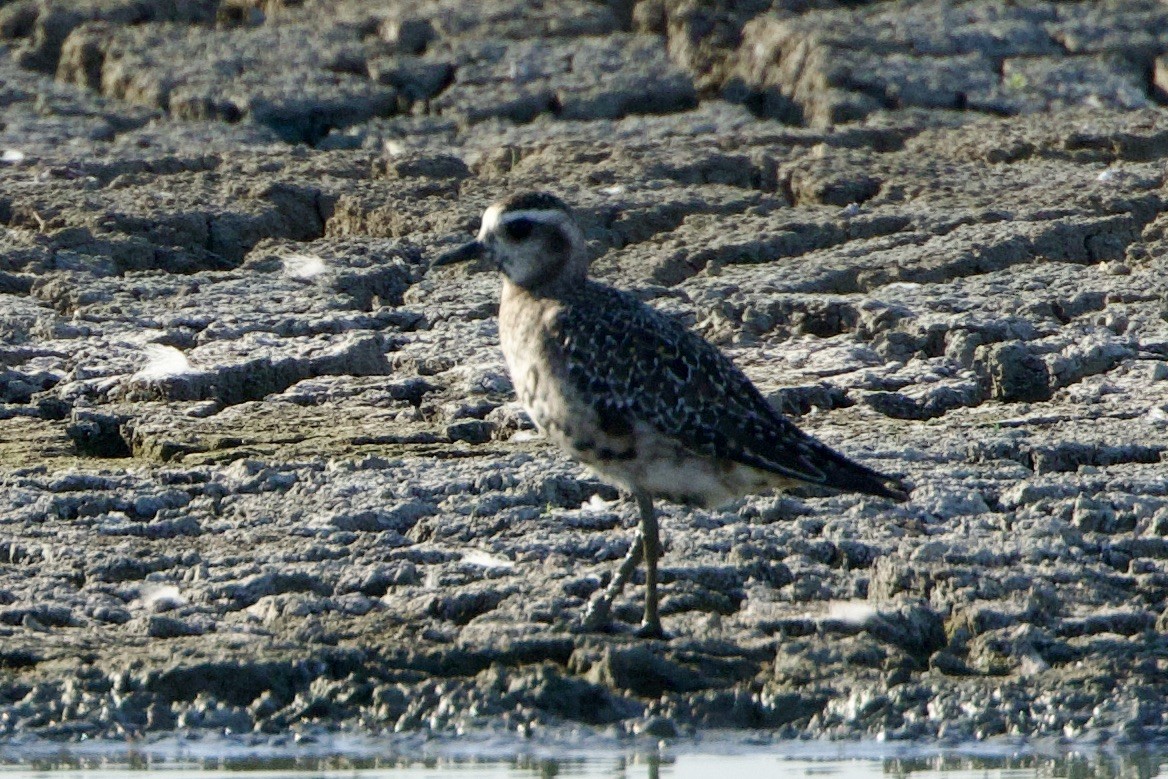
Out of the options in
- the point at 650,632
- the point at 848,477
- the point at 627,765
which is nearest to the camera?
the point at 627,765

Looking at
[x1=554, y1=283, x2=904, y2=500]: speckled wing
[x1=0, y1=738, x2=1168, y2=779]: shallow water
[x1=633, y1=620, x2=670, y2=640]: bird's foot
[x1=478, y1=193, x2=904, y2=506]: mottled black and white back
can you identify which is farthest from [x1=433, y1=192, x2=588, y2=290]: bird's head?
[x1=0, y1=738, x2=1168, y2=779]: shallow water

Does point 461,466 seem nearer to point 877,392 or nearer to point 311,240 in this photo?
point 877,392

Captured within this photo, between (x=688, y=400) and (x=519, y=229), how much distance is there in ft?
3.29

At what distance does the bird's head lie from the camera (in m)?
8.09

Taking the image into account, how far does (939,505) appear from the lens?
26.9 feet

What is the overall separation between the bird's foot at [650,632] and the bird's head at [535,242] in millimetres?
1340

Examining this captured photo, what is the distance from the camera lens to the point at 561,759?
6898 mm

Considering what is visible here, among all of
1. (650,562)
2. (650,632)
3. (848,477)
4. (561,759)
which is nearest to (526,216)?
(650,562)

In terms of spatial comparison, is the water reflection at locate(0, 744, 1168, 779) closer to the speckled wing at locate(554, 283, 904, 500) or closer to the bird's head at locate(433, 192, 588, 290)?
the speckled wing at locate(554, 283, 904, 500)

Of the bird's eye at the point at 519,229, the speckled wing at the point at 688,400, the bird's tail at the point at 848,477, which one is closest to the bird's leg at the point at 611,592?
the speckled wing at the point at 688,400

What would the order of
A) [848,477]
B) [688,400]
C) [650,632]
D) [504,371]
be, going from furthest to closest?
1. [504,371]
2. [688,400]
3. [848,477]
4. [650,632]

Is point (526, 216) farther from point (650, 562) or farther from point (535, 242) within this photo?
point (650, 562)

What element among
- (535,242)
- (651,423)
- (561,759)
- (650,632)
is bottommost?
(561,759)

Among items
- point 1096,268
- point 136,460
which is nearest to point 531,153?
point 1096,268
